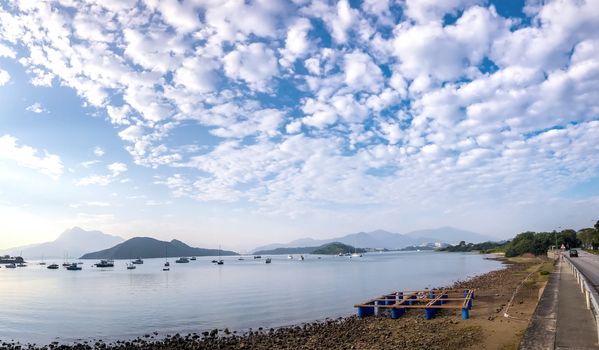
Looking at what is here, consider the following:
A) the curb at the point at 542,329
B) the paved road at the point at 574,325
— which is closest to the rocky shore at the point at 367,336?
the curb at the point at 542,329

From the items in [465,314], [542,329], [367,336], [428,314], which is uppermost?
[542,329]

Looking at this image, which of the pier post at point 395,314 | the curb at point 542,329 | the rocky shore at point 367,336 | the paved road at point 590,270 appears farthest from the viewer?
the paved road at point 590,270

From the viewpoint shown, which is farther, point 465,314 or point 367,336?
point 465,314

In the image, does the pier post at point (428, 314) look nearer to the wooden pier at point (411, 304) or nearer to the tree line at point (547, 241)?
the wooden pier at point (411, 304)

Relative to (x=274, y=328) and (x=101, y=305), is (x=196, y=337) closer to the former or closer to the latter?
(x=274, y=328)

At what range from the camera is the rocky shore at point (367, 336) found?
1950 centimetres

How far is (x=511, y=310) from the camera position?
25281mm

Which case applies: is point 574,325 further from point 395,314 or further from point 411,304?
point 411,304

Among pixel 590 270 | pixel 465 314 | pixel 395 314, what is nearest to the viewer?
pixel 465 314

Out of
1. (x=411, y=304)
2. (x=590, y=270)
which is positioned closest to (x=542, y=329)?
(x=411, y=304)

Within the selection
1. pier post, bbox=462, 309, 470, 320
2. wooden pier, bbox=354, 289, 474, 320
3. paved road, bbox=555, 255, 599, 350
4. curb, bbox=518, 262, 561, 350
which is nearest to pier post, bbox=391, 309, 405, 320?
wooden pier, bbox=354, 289, 474, 320

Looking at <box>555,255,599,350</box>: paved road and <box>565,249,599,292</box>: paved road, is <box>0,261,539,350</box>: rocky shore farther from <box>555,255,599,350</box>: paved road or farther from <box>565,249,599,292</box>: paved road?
<box>565,249,599,292</box>: paved road

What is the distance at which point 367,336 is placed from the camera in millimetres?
22469

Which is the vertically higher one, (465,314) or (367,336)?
(465,314)
